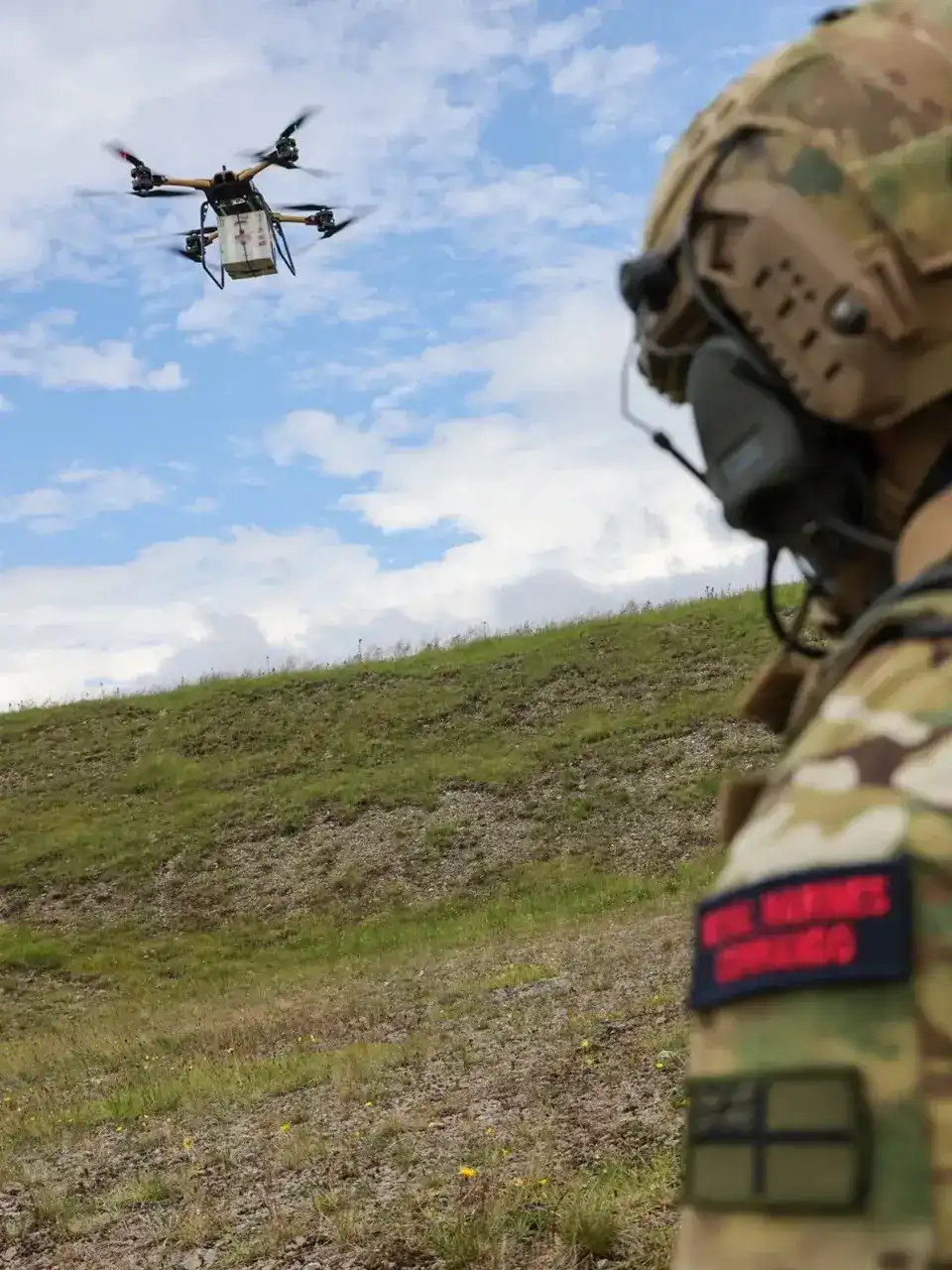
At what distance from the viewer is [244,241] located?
30766 mm

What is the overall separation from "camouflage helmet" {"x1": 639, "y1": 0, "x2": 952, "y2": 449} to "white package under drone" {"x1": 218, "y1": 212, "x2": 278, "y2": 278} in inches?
1220

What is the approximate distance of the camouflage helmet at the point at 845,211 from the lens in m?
1.59

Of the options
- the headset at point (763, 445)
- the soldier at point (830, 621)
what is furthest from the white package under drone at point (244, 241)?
the headset at point (763, 445)

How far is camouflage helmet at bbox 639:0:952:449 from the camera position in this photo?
1592 mm

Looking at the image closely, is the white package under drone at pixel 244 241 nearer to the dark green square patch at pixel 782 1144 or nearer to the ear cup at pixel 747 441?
the ear cup at pixel 747 441

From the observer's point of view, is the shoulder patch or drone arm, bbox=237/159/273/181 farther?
drone arm, bbox=237/159/273/181

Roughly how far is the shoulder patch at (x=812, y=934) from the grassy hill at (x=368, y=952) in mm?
4081

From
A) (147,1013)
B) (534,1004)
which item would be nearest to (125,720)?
(147,1013)

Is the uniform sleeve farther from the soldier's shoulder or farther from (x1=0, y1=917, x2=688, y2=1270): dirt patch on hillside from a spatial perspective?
(x1=0, y1=917, x2=688, y2=1270): dirt patch on hillside

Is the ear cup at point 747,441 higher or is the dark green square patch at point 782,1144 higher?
the ear cup at point 747,441

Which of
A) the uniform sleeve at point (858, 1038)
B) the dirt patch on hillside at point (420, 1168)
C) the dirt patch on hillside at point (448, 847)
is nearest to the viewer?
the uniform sleeve at point (858, 1038)

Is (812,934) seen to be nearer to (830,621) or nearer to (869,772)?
(869,772)

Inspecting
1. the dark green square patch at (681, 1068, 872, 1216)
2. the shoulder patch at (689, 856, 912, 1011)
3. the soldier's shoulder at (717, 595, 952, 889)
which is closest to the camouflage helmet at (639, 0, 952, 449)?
the soldier's shoulder at (717, 595, 952, 889)

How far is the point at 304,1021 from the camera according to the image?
12.8m
